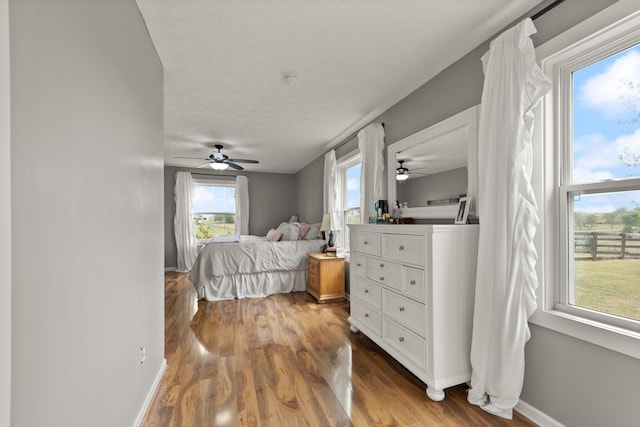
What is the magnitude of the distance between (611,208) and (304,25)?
2067 mm

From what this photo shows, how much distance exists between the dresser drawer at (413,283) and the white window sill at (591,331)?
628mm

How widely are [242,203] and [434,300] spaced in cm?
587

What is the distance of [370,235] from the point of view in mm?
2619

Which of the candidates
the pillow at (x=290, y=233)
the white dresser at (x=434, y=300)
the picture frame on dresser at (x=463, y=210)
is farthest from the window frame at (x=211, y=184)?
the picture frame on dresser at (x=463, y=210)

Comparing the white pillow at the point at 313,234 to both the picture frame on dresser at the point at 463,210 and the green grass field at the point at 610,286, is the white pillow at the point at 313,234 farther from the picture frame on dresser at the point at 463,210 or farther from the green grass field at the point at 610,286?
the green grass field at the point at 610,286

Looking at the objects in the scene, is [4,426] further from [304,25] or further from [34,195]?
[304,25]

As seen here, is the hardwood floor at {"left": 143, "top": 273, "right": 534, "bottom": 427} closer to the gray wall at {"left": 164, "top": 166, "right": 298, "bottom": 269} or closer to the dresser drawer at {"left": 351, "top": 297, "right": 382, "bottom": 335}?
the dresser drawer at {"left": 351, "top": 297, "right": 382, "bottom": 335}

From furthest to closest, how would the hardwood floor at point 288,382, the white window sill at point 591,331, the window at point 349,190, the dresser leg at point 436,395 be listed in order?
the window at point 349,190 < the dresser leg at point 436,395 < the hardwood floor at point 288,382 < the white window sill at point 591,331

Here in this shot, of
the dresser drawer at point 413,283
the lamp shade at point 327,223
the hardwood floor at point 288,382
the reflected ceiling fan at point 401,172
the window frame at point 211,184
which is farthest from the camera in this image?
the window frame at point 211,184

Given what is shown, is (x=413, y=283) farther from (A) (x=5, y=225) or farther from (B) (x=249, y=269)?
(B) (x=249, y=269)

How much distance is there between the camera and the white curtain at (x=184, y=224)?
6.48 meters

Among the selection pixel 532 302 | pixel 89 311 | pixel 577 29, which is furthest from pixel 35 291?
pixel 577 29

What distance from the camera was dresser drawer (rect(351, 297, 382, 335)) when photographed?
2.46 meters

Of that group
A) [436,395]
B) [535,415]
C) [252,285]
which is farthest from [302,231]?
[535,415]
